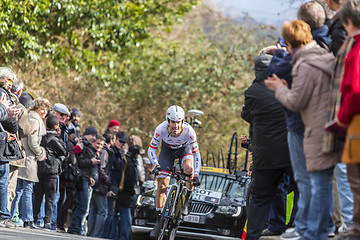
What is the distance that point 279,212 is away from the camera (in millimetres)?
9008

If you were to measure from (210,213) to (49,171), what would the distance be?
3253mm

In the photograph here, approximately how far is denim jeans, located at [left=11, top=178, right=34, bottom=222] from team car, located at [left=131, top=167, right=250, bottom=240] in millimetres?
2465

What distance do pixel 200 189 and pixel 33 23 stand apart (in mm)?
7522

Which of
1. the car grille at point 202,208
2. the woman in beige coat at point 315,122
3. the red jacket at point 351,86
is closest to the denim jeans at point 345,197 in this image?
the woman in beige coat at point 315,122

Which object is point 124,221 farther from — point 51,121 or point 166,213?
point 166,213

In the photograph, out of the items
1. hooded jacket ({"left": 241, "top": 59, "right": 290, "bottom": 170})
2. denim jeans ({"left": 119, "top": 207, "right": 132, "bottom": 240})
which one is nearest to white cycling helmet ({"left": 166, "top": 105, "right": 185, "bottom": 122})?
hooded jacket ({"left": 241, "top": 59, "right": 290, "bottom": 170})

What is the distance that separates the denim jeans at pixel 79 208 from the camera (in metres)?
14.7

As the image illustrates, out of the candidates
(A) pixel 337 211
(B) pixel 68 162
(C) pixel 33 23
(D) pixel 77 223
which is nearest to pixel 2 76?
(B) pixel 68 162

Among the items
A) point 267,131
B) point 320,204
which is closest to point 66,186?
point 267,131

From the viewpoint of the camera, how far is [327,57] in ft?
Answer: 21.5

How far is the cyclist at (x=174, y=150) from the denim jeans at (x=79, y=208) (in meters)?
2.51

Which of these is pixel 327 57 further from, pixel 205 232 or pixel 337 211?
pixel 205 232

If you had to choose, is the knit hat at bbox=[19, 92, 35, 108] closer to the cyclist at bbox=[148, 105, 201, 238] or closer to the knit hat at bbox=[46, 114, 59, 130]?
the knit hat at bbox=[46, 114, 59, 130]

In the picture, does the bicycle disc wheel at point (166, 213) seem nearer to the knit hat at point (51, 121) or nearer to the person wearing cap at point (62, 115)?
the knit hat at point (51, 121)
